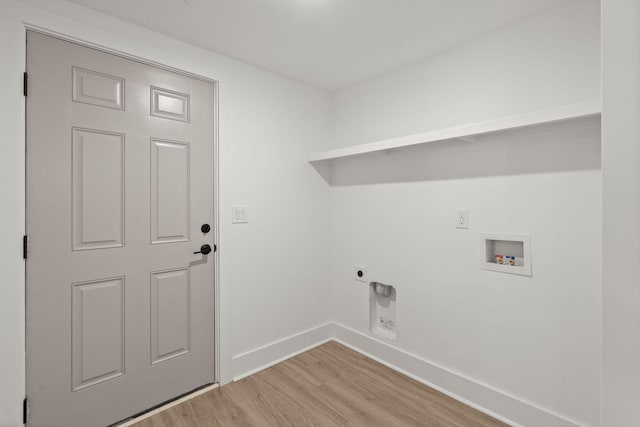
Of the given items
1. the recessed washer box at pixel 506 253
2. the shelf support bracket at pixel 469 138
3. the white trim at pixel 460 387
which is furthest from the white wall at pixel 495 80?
the white trim at pixel 460 387

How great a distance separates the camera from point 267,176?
2.53m

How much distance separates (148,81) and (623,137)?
2.23 metres


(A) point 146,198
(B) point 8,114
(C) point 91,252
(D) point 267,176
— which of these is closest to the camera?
(B) point 8,114

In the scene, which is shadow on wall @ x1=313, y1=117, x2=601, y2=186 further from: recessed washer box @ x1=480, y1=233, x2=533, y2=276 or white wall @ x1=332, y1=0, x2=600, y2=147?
recessed washer box @ x1=480, y1=233, x2=533, y2=276

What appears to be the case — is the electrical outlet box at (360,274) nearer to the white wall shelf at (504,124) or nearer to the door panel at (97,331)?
the white wall shelf at (504,124)

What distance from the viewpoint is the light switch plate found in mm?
2309

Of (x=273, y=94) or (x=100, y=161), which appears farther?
(x=273, y=94)

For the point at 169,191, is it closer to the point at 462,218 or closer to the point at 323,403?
the point at 323,403

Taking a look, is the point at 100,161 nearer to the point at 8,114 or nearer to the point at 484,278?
the point at 8,114

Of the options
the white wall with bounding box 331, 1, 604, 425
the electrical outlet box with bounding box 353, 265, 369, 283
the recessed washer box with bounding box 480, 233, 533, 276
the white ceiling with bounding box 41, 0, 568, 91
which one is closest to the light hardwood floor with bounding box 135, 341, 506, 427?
the white wall with bounding box 331, 1, 604, 425

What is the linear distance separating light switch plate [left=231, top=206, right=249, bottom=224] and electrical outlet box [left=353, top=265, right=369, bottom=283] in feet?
3.54

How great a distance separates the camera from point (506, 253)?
195 cm

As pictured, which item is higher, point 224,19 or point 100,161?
point 224,19

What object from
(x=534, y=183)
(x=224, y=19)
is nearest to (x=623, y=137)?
(x=534, y=183)
